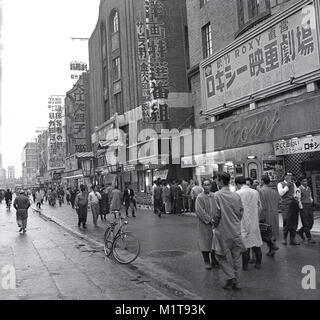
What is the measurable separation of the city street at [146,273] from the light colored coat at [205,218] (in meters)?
0.52

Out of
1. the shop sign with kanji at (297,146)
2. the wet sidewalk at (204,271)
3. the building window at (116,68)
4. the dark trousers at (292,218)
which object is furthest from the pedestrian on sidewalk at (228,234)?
the building window at (116,68)

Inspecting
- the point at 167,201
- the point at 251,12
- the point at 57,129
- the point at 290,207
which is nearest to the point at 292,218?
the point at 290,207

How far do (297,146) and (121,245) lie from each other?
9074 mm

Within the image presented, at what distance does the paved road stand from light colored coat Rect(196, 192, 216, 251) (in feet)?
Answer: 5.17

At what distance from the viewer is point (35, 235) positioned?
1582 cm

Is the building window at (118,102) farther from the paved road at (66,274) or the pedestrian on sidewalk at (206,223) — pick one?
the pedestrian on sidewalk at (206,223)

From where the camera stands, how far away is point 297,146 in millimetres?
16078

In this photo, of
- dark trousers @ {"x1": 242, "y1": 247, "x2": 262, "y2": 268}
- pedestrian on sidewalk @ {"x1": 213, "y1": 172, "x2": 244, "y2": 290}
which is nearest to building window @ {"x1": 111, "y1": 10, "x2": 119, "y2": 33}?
dark trousers @ {"x1": 242, "y1": 247, "x2": 262, "y2": 268}

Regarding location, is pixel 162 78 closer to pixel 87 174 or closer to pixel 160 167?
pixel 160 167

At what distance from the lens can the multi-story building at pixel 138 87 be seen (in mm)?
26172

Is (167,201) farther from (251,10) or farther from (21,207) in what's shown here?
(251,10)

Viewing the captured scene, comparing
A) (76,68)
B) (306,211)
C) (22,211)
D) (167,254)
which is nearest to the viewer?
(167,254)

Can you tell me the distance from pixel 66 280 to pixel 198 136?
671 inches

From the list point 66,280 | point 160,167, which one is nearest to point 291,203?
point 66,280
